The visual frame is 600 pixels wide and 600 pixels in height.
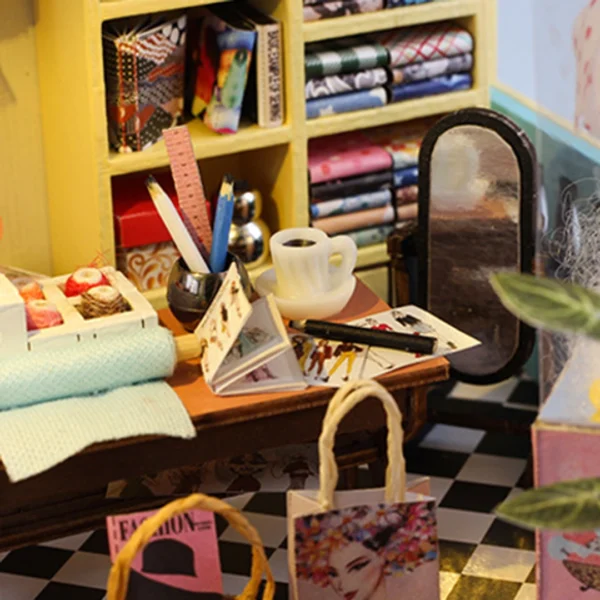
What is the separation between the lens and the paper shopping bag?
1.92 meters

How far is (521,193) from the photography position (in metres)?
2.77

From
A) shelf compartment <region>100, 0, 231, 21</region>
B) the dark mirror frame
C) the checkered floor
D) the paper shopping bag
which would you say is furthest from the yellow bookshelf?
the paper shopping bag

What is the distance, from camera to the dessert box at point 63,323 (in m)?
2.19

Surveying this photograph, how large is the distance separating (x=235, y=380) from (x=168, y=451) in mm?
174

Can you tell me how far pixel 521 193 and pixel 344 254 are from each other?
0.50 m

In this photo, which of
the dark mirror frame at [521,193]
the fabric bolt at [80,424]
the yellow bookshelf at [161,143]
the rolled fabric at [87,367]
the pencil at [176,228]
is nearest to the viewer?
the fabric bolt at [80,424]

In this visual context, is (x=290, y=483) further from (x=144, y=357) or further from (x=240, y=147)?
(x=240, y=147)

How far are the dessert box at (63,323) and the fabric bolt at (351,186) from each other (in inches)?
32.1

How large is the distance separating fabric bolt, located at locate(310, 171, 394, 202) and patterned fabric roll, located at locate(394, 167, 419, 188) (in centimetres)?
1

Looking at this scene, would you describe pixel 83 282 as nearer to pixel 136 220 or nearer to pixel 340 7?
pixel 136 220

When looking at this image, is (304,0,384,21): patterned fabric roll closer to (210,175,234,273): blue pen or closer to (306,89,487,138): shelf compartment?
(306,89,487,138): shelf compartment

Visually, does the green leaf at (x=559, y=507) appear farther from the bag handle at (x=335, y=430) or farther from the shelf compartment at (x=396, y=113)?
the shelf compartment at (x=396, y=113)

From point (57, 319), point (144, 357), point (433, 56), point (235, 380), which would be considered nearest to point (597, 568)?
point (235, 380)

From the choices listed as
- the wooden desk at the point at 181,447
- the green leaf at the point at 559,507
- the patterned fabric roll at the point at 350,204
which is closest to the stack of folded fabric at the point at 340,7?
the patterned fabric roll at the point at 350,204
